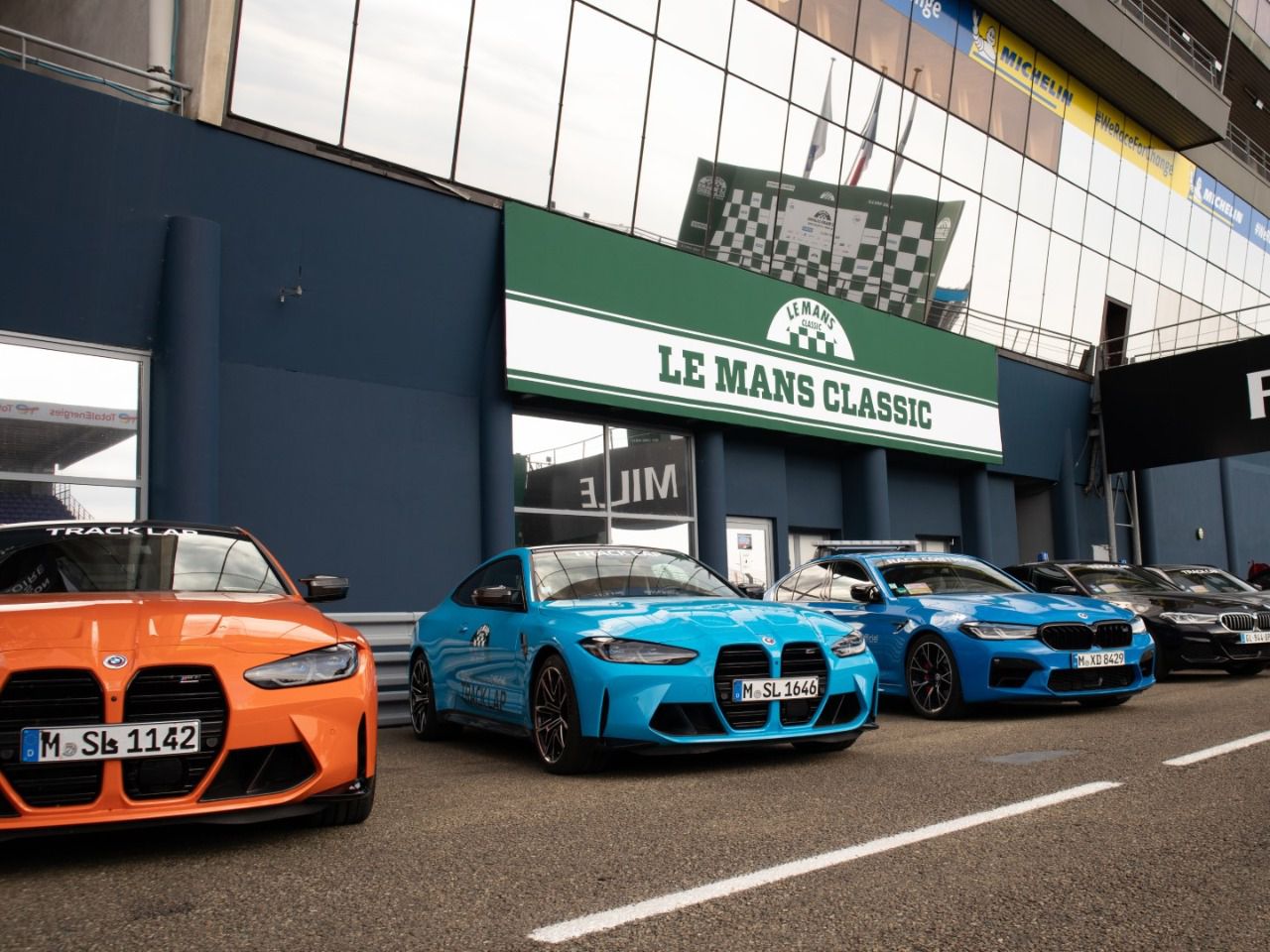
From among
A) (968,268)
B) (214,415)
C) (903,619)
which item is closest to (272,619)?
(903,619)

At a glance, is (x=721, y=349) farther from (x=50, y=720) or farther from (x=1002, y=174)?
(x=50, y=720)

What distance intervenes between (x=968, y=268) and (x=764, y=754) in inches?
714

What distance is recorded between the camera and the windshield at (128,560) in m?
5.45

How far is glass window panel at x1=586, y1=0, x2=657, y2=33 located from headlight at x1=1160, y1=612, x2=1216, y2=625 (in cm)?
1056

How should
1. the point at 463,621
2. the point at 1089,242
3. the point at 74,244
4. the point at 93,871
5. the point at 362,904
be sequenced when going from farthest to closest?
the point at 1089,242
the point at 74,244
the point at 463,621
the point at 93,871
the point at 362,904

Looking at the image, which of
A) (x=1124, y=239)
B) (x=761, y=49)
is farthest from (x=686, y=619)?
(x=1124, y=239)

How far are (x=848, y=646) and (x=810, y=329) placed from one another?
473 inches

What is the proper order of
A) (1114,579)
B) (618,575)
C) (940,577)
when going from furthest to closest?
(1114,579) → (940,577) → (618,575)

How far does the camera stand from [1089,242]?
2692cm

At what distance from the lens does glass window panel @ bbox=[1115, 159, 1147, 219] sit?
2789cm

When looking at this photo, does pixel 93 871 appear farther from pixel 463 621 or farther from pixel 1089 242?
pixel 1089 242

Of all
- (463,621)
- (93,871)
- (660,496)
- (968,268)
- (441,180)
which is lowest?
(93,871)

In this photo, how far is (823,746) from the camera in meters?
7.52

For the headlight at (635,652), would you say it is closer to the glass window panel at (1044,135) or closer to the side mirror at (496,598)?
the side mirror at (496,598)
